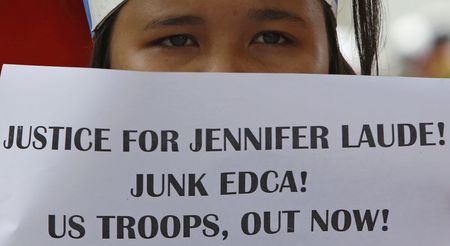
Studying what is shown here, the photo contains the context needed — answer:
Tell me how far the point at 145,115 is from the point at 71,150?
0.26 feet

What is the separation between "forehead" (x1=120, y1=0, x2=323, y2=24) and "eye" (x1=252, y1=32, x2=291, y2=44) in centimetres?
3

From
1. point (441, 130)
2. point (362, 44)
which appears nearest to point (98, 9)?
point (362, 44)

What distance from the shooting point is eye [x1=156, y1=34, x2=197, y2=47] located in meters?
1.15

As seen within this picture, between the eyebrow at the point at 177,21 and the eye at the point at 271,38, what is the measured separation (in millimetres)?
79

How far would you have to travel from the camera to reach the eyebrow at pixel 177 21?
1.12 meters

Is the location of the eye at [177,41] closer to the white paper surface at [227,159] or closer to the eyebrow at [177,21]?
the eyebrow at [177,21]

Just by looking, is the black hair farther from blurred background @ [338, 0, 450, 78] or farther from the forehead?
blurred background @ [338, 0, 450, 78]

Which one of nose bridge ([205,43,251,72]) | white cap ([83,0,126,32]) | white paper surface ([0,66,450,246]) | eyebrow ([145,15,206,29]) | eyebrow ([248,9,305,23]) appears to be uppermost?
white cap ([83,0,126,32])

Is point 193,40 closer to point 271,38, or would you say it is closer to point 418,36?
point 271,38

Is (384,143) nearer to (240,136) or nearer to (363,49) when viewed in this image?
(240,136)

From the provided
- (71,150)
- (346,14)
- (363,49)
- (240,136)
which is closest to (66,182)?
(71,150)

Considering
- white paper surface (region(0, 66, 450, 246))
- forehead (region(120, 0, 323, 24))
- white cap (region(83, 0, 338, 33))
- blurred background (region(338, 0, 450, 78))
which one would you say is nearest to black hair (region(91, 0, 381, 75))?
white cap (region(83, 0, 338, 33))

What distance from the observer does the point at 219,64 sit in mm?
1122

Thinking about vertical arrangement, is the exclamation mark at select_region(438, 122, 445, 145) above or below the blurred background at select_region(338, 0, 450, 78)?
below
